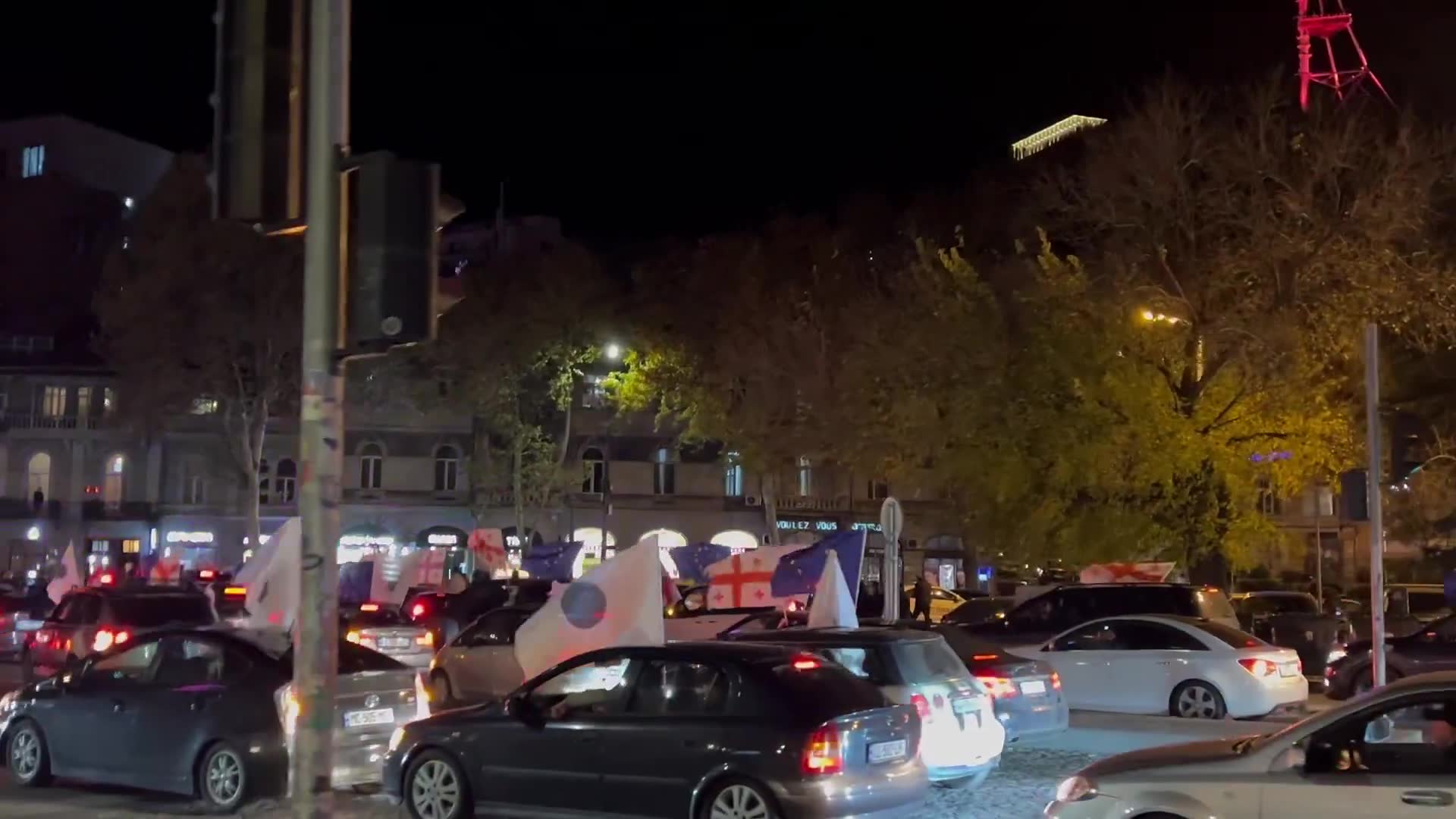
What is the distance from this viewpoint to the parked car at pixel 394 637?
2062cm

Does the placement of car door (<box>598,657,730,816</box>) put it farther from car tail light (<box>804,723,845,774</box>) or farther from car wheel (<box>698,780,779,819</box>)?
car tail light (<box>804,723,845,774</box>)

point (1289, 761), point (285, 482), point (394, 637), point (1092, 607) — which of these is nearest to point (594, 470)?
point (285, 482)

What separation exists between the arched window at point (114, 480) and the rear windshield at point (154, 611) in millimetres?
45940

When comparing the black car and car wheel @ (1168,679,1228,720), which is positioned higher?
the black car

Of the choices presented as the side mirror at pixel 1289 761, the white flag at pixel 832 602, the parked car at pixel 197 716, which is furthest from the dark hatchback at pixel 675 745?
the white flag at pixel 832 602

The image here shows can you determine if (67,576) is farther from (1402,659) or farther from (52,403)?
(52,403)

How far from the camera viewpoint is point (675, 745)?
33.4ft

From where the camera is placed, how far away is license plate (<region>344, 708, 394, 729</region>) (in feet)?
39.8

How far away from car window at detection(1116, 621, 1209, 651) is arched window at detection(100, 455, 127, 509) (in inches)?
2095

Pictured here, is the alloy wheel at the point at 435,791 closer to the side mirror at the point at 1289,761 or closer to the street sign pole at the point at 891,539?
the side mirror at the point at 1289,761

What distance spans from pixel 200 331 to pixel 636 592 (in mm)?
33823

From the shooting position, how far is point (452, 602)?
29.7 meters

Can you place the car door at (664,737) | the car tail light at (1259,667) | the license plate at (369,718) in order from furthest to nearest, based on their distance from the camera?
the car tail light at (1259,667), the license plate at (369,718), the car door at (664,737)

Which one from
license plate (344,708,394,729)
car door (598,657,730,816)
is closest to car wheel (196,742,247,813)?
license plate (344,708,394,729)
